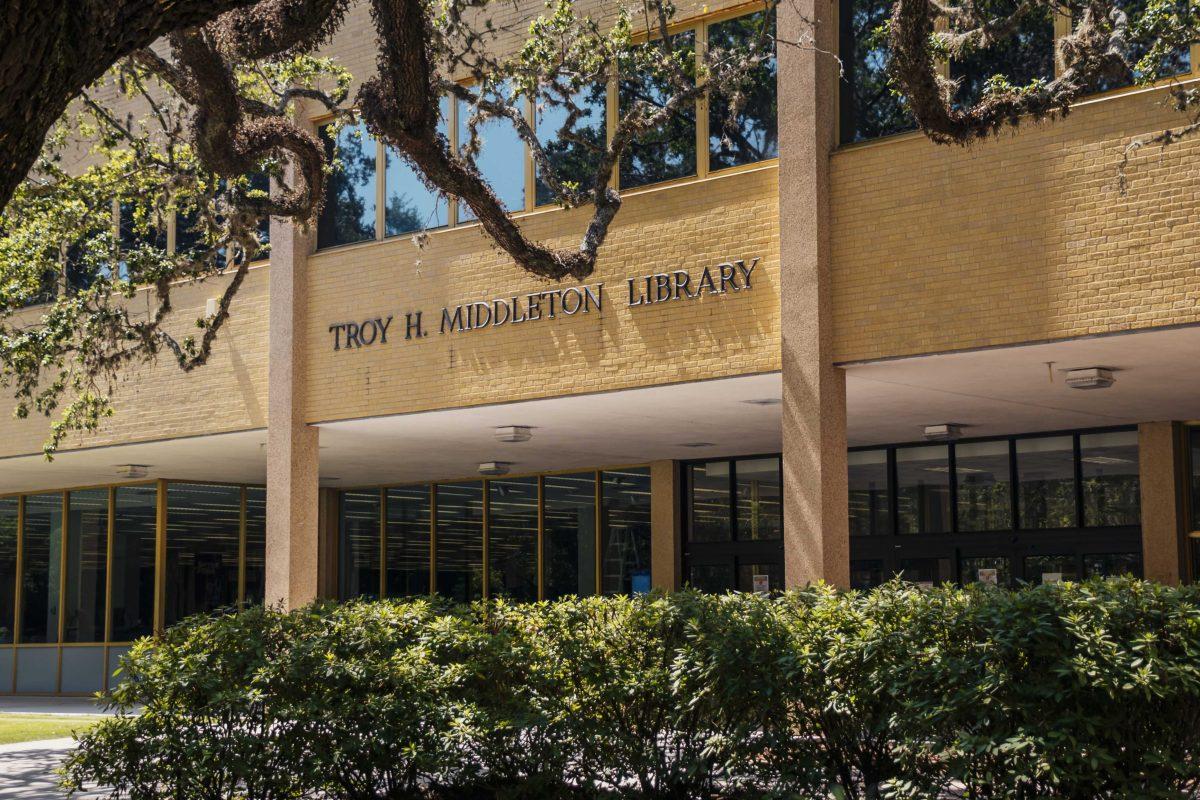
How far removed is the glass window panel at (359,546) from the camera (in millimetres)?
26562

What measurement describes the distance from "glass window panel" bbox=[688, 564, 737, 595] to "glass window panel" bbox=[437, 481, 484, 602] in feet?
13.7

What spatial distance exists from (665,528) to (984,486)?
5060 mm

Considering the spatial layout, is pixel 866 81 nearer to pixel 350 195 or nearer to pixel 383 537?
pixel 350 195

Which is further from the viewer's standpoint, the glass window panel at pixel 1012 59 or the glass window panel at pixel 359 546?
the glass window panel at pixel 359 546

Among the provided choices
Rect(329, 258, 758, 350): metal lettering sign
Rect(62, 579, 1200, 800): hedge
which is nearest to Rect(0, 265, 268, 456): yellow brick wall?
Rect(329, 258, 758, 350): metal lettering sign

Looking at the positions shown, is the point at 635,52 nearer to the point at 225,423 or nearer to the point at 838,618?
the point at 838,618

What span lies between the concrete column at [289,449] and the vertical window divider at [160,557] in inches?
268

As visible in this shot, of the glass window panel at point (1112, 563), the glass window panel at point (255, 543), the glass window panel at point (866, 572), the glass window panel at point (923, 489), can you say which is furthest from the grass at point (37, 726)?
the glass window panel at point (1112, 563)

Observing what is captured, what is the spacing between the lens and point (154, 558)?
2492cm

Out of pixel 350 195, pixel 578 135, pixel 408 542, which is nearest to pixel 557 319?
pixel 578 135

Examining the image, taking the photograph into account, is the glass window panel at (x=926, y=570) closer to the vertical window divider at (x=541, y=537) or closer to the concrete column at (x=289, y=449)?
the vertical window divider at (x=541, y=537)

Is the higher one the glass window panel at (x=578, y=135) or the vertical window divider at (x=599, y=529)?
the glass window panel at (x=578, y=135)

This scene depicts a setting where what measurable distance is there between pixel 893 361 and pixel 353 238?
7.90 m

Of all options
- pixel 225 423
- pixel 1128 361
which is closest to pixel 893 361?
pixel 1128 361
